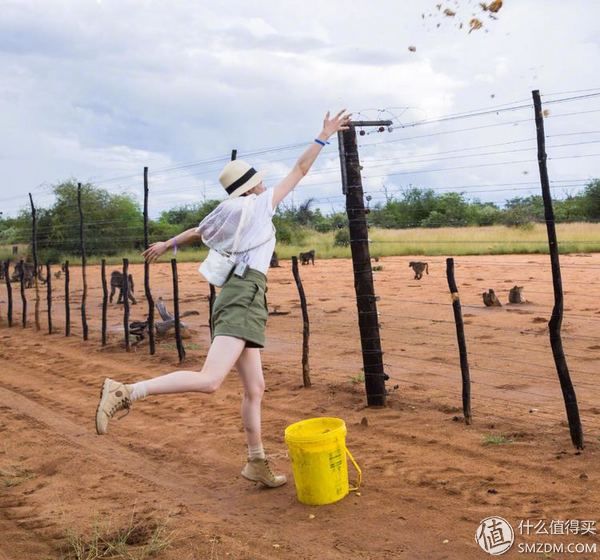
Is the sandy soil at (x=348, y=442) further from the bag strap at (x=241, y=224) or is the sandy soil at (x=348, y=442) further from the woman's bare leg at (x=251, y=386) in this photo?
the bag strap at (x=241, y=224)

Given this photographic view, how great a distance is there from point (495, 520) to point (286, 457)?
1.75 m

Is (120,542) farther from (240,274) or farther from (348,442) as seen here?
(348,442)

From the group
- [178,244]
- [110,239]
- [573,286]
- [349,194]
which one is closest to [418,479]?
[178,244]

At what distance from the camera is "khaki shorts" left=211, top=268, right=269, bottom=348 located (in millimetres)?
4113

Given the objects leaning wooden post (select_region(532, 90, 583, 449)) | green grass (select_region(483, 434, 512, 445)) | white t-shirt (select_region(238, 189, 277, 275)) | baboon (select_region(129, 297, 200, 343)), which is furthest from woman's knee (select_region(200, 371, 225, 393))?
baboon (select_region(129, 297, 200, 343))

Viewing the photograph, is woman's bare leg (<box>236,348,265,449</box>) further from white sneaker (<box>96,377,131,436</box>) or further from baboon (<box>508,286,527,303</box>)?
baboon (<box>508,286,527,303</box>)

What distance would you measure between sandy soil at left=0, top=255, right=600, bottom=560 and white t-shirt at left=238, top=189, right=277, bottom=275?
141 cm

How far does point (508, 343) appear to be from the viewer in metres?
9.27

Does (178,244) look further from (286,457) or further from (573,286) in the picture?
(573,286)

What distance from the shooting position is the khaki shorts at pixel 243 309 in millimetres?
4113

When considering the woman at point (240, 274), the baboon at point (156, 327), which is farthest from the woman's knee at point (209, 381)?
the baboon at point (156, 327)

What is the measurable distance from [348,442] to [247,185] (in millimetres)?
2232

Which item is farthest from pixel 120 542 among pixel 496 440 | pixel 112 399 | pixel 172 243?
pixel 496 440

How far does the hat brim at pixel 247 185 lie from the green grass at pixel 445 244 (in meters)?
19.2
